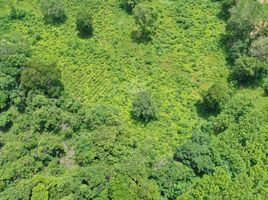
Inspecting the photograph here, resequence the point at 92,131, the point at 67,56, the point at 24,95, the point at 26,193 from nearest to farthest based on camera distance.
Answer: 1. the point at 26,193
2. the point at 92,131
3. the point at 24,95
4. the point at 67,56

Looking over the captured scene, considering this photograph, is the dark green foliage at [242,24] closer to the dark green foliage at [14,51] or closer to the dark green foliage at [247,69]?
the dark green foliage at [247,69]

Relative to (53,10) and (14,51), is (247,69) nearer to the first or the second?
(53,10)

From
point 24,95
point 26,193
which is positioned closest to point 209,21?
point 24,95

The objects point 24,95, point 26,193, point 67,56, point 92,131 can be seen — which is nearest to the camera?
point 26,193

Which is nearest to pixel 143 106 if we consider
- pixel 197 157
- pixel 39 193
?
pixel 197 157

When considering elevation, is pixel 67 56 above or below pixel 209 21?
below

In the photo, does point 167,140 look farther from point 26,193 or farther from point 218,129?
point 26,193

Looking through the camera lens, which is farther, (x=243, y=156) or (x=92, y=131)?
(x=92, y=131)
